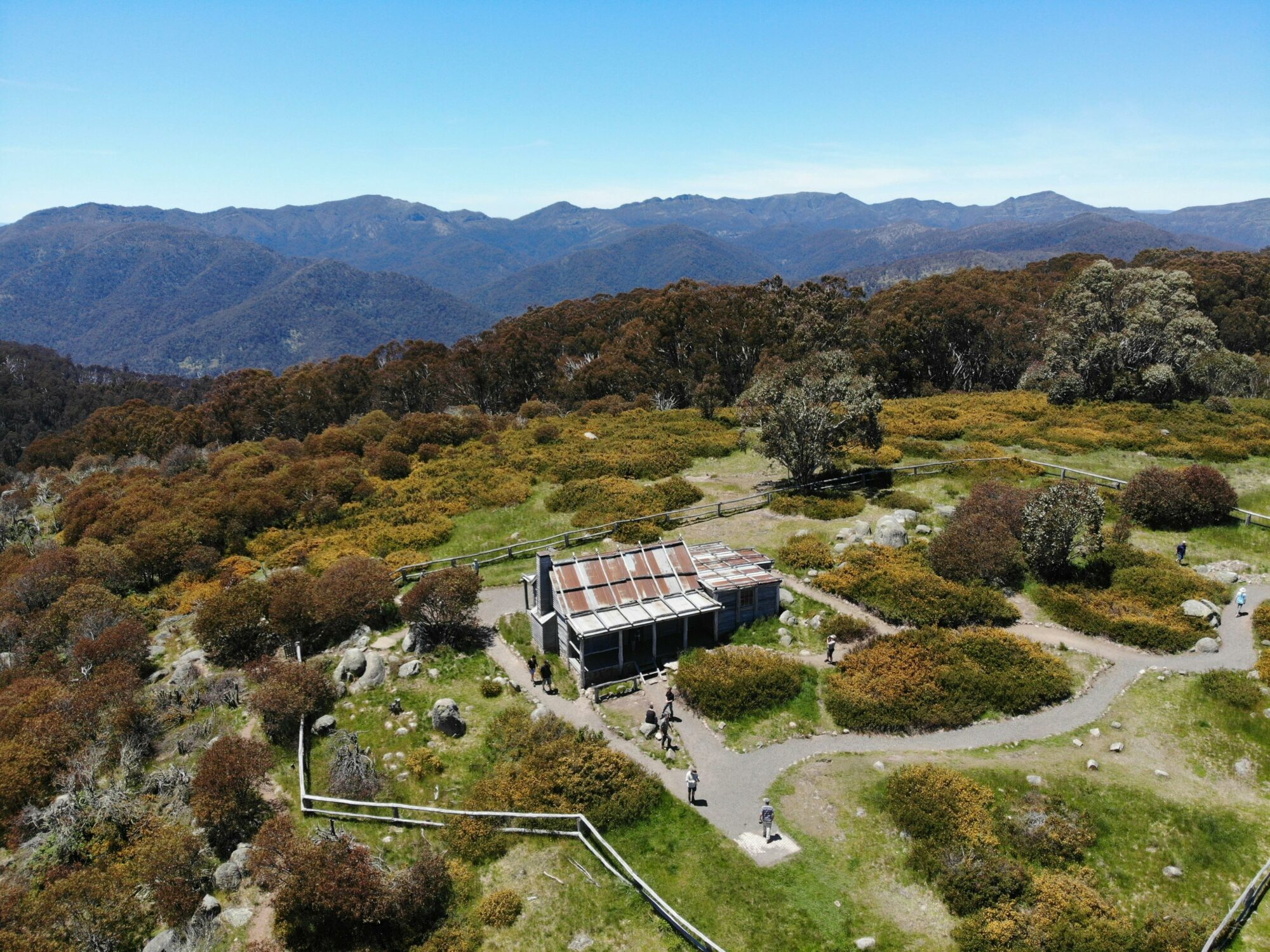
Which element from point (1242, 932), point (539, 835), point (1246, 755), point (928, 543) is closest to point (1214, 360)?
point (928, 543)

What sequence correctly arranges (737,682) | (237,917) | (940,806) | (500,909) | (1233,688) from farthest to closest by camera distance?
(737,682) → (1233,688) → (940,806) → (237,917) → (500,909)

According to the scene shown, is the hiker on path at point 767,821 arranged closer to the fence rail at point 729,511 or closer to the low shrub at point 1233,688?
the low shrub at point 1233,688

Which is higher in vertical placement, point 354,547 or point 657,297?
point 657,297

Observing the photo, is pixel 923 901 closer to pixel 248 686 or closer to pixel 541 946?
pixel 541 946

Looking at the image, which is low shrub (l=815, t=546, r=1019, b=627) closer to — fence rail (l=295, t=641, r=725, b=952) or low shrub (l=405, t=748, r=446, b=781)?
fence rail (l=295, t=641, r=725, b=952)

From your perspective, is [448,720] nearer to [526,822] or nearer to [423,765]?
[423,765]

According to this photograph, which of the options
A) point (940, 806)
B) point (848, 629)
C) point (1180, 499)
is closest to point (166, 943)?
point (940, 806)

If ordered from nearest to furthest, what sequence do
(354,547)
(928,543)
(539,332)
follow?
(928,543) < (354,547) < (539,332)
